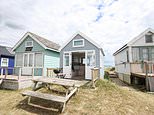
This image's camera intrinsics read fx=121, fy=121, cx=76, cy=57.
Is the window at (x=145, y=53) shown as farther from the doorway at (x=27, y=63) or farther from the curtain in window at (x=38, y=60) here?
the doorway at (x=27, y=63)

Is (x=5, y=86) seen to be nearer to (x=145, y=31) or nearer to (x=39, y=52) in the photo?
(x=39, y=52)

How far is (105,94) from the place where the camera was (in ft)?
21.9

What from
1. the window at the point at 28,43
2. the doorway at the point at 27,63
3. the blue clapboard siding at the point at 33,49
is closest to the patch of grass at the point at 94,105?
the doorway at the point at 27,63

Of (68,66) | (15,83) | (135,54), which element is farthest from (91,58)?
(15,83)

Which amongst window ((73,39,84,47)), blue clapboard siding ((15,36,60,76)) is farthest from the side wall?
blue clapboard siding ((15,36,60,76))

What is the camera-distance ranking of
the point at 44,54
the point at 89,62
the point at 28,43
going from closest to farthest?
the point at 89,62, the point at 44,54, the point at 28,43

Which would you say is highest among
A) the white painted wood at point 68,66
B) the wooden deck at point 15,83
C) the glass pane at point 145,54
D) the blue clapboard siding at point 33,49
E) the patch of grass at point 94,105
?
the blue clapboard siding at point 33,49

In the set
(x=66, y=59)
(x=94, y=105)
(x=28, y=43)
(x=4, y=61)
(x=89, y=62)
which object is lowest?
(x=94, y=105)

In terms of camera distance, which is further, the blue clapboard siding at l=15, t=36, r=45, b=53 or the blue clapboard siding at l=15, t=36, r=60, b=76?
the blue clapboard siding at l=15, t=36, r=45, b=53

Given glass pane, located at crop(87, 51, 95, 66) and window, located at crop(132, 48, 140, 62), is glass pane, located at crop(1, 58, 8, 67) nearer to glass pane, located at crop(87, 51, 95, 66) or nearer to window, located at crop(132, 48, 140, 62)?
glass pane, located at crop(87, 51, 95, 66)

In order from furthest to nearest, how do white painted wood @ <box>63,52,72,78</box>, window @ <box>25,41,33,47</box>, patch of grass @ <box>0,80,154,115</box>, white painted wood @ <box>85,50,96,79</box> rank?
1. window @ <box>25,41,33,47</box>
2. white painted wood @ <box>63,52,72,78</box>
3. white painted wood @ <box>85,50,96,79</box>
4. patch of grass @ <box>0,80,154,115</box>

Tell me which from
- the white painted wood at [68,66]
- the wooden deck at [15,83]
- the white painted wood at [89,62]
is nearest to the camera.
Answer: the wooden deck at [15,83]

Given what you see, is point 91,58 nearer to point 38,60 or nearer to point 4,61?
point 38,60

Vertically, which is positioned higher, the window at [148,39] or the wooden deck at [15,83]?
the window at [148,39]
